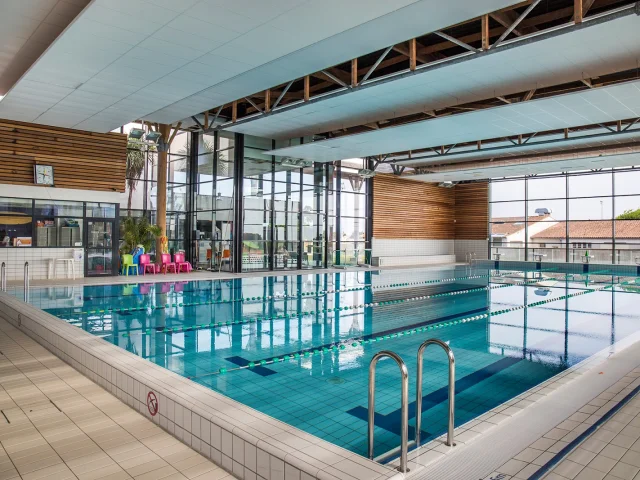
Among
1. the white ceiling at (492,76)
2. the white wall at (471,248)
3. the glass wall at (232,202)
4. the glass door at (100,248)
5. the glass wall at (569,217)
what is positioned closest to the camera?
the white ceiling at (492,76)

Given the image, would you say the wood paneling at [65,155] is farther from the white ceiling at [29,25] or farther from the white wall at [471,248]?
the white wall at [471,248]

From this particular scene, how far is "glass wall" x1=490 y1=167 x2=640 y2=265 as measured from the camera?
18.9 metres

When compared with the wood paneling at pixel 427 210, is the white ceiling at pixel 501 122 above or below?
above

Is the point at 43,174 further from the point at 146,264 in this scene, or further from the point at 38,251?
the point at 146,264

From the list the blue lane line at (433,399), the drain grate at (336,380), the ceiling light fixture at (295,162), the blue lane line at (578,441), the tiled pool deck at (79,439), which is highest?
the ceiling light fixture at (295,162)

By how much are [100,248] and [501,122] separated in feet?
34.3

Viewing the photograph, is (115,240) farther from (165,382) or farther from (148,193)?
(165,382)

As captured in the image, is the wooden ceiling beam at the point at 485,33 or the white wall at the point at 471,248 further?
the white wall at the point at 471,248

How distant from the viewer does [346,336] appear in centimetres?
637

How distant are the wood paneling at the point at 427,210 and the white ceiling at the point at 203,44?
479 inches

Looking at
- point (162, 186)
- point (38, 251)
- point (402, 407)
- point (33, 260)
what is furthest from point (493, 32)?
point (33, 260)

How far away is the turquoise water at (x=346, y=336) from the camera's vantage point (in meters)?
4.02

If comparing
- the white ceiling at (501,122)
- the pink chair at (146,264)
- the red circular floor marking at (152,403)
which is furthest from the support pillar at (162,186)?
the red circular floor marking at (152,403)

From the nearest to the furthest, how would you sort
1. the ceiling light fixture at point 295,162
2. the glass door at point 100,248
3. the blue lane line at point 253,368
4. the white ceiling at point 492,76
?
the blue lane line at point 253,368 → the white ceiling at point 492,76 → the glass door at point 100,248 → the ceiling light fixture at point 295,162
